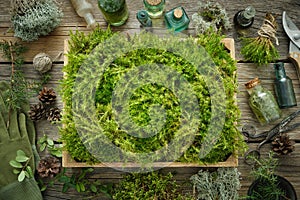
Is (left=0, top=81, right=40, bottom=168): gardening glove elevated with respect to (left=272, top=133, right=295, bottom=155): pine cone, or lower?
elevated

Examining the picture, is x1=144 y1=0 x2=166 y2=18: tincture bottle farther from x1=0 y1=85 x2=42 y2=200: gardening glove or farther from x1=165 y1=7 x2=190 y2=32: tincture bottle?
x1=0 y1=85 x2=42 y2=200: gardening glove

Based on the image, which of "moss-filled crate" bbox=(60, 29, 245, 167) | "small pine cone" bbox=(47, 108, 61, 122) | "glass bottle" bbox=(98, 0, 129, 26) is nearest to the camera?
"moss-filled crate" bbox=(60, 29, 245, 167)

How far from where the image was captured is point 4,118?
1.52m

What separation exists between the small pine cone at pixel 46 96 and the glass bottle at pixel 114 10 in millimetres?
335

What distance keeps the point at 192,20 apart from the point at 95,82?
0.50 meters

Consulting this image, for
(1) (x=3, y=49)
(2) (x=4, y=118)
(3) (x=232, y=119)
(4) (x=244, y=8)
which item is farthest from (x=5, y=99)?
(4) (x=244, y=8)

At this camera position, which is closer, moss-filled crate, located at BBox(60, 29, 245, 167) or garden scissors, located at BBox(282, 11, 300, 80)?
moss-filled crate, located at BBox(60, 29, 245, 167)

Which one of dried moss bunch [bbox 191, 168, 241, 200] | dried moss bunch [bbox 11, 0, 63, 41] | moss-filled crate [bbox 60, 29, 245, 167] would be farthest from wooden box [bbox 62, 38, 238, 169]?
dried moss bunch [bbox 11, 0, 63, 41]

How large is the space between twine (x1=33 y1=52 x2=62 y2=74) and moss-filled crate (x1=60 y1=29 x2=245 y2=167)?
8.8 inches

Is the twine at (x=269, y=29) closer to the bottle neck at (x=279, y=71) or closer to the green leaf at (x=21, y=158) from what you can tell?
the bottle neck at (x=279, y=71)

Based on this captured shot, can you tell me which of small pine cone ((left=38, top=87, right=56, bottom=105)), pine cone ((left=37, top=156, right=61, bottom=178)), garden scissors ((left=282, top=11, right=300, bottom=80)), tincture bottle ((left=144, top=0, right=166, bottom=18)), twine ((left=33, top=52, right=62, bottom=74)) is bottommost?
pine cone ((left=37, top=156, right=61, bottom=178))

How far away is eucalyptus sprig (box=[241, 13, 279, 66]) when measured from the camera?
1508 millimetres

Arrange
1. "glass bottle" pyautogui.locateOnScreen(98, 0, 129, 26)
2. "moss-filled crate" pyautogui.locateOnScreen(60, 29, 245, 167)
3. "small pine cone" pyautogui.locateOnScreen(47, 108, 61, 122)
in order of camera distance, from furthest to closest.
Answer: "small pine cone" pyautogui.locateOnScreen(47, 108, 61, 122), "glass bottle" pyautogui.locateOnScreen(98, 0, 129, 26), "moss-filled crate" pyautogui.locateOnScreen(60, 29, 245, 167)

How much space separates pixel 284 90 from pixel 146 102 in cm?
58
